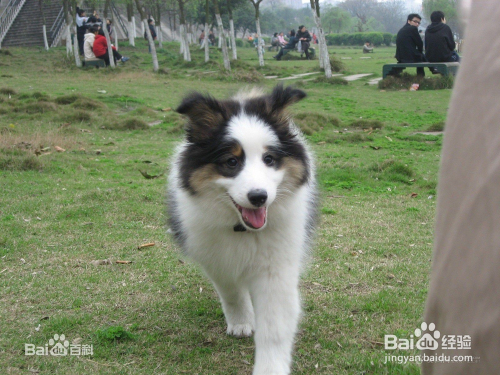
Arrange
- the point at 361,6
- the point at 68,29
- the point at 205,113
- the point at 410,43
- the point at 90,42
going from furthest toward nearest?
the point at 361,6 < the point at 68,29 < the point at 90,42 < the point at 410,43 < the point at 205,113

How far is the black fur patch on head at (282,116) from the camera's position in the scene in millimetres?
3240

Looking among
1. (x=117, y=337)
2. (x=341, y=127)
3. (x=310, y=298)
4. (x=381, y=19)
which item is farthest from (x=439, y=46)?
(x=381, y=19)

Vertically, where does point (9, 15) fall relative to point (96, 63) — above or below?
above

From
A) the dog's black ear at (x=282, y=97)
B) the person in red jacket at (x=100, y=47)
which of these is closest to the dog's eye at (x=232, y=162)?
the dog's black ear at (x=282, y=97)

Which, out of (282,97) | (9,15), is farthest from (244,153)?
(9,15)

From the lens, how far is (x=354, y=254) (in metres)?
4.86

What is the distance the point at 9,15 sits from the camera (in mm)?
39375

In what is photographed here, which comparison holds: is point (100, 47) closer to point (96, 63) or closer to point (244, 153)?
point (96, 63)

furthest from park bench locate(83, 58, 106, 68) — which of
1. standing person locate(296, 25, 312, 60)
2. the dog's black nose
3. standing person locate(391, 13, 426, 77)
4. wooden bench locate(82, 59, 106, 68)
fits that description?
the dog's black nose

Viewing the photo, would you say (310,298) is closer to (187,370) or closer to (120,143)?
(187,370)

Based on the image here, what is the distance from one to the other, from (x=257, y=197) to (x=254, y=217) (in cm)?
20

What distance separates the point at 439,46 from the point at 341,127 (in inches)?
297

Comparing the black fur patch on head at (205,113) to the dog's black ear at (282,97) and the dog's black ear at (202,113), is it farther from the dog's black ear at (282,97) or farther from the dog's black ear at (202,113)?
the dog's black ear at (282,97)

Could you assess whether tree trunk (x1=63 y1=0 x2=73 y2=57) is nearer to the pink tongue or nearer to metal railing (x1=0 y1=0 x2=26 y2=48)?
metal railing (x1=0 y1=0 x2=26 y2=48)
